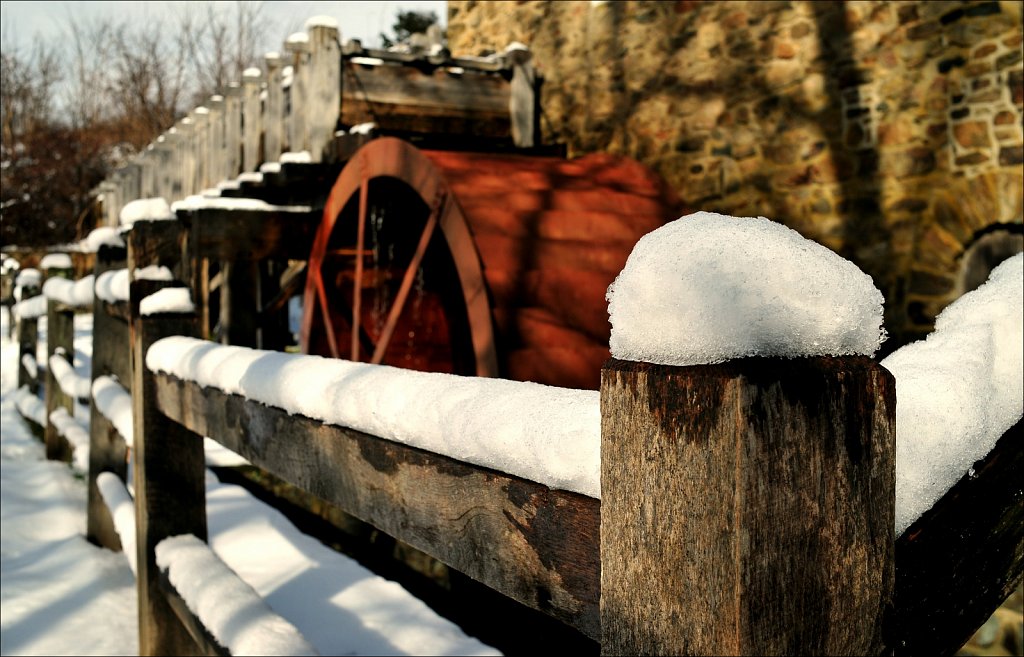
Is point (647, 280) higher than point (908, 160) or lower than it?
lower

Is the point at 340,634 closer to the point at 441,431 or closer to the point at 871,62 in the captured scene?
the point at 441,431

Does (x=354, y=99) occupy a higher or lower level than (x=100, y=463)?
higher

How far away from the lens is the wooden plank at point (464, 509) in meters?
0.83

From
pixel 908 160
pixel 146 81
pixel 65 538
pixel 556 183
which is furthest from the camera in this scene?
pixel 146 81

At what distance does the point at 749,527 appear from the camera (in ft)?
2.02

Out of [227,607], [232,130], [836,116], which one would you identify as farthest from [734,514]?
[232,130]

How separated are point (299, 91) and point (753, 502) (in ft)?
20.4

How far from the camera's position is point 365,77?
20.2 ft

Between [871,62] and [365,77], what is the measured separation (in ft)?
10.8

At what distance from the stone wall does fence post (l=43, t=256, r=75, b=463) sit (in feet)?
13.4

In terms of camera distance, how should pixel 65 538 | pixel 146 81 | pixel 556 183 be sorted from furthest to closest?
pixel 146 81, pixel 556 183, pixel 65 538

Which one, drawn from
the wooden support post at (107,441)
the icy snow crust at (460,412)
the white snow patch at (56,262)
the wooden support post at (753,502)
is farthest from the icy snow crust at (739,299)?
the white snow patch at (56,262)

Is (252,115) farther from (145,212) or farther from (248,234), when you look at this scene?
(145,212)

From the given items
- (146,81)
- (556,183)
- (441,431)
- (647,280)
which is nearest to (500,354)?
(556,183)
